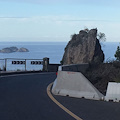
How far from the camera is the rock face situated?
42.6 metres

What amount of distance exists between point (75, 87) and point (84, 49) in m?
29.2

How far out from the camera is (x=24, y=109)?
1134cm

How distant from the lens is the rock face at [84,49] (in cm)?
4256

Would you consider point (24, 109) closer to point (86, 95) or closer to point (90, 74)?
point (86, 95)

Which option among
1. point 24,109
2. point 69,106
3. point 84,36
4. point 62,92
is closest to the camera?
point 24,109

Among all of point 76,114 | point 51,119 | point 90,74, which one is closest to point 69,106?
point 76,114

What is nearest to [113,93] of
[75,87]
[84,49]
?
[75,87]

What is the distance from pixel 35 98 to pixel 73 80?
1791 mm

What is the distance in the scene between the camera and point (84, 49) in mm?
43281

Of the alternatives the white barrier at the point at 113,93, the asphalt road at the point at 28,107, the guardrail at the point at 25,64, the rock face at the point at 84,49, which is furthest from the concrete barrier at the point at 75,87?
the rock face at the point at 84,49

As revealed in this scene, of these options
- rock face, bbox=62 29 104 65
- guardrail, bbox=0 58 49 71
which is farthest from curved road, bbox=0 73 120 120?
rock face, bbox=62 29 104 65

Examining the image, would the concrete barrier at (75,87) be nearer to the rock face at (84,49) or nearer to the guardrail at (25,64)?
the guardrail at (25,64)

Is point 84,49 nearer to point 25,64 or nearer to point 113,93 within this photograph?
point 25,64

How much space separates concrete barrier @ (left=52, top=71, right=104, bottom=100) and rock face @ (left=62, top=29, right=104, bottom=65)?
27353 mm
